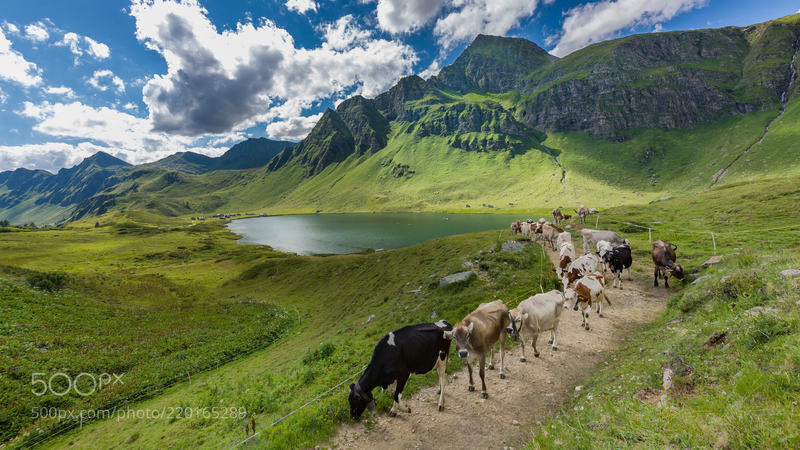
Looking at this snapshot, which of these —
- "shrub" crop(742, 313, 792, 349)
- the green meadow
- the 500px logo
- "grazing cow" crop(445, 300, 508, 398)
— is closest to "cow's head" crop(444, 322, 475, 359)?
"grazing cow" crop(445, 300, 508, 398)

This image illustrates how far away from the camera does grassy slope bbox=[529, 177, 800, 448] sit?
4.32m

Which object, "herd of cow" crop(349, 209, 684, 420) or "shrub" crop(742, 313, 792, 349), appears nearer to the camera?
"shrub" crop(742, 313, 792, 349)

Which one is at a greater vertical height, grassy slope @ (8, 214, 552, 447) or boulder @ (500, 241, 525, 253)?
boulder @ (500, 241, 525, 253)

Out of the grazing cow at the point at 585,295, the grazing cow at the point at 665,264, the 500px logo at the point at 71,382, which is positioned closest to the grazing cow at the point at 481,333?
the grazing cow at the point at 585,295

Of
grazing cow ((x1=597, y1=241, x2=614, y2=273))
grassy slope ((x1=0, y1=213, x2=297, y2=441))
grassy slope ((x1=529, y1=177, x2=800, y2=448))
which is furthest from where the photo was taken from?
grazing cow ((x1=597, y1=241, x2=614, y2=273))

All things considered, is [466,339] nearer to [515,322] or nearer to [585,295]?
[515,322]

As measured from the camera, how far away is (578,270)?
58.9ft

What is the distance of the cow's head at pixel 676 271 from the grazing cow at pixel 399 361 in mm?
17911

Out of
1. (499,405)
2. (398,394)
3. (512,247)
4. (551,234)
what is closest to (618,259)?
(512,247)

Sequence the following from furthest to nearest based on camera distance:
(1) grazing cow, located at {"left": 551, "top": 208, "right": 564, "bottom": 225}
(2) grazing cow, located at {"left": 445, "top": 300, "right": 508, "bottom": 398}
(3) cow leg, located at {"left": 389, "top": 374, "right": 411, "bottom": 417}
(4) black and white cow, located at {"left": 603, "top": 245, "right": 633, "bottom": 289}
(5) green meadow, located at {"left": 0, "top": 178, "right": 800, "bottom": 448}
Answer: (1) grazing cow, located at {"left": 551, "top": 208, "right": 564, "bottom": 225}
(4) black and white cow, located at {"left": 603, "top": 245, "right": 633, "bottom": 289}
(2) grazing cow, located at {"left": 445, "top": 300, "right": 508, "bottom": 398}
(3) cow leg, located at {"left": 389, "top": 374, "right": 411, "bottom": 417}
(5) green meadow, located at {"left": 0, "top": 178, "right": 800, "bottom": 448}

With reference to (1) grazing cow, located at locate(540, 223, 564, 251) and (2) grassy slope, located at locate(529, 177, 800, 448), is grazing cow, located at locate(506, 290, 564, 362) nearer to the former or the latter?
(2) grassy slope, located at locate(529, 177, 800, 448)

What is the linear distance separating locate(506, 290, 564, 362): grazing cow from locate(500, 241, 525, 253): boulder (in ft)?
50.5

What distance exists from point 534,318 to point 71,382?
3097cm

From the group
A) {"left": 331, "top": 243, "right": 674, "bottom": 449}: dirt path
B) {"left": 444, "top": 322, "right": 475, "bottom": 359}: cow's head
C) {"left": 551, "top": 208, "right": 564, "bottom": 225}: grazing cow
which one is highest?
{"left": 551, "top": 208, "right": 564, "bottom": 225}: grazing cow
